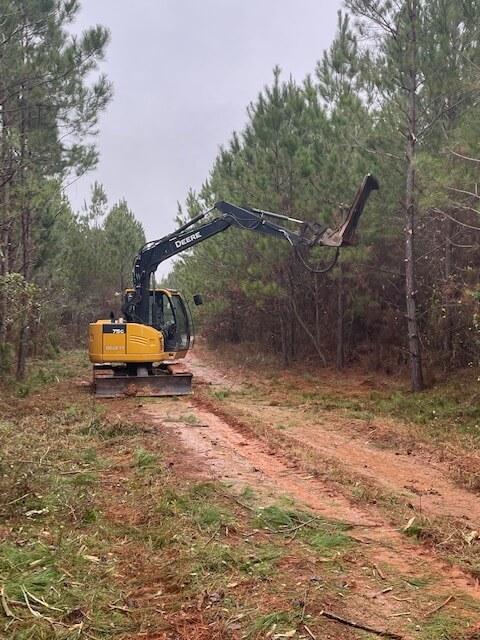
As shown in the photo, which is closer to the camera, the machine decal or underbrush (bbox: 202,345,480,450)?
underbrush (bbox: 202,345,480,450)

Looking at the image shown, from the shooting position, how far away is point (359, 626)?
357 cm

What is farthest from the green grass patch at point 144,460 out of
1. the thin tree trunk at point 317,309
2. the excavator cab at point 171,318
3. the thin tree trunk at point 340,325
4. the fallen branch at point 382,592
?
the thin tree trunk at point 317,309

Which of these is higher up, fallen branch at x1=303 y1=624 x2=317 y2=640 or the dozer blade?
the dozer blade

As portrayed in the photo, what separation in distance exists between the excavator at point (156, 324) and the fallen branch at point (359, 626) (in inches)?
353

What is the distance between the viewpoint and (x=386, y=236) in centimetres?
1508

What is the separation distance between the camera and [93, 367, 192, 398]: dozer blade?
13.0m

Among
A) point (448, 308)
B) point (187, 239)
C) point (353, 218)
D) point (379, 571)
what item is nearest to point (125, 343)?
point (187, 239)

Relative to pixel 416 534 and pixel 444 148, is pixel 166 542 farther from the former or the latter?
pixel 444 148

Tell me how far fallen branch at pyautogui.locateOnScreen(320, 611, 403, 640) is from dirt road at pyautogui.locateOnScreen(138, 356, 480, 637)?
12cm

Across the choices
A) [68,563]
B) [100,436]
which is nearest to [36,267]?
[100,436]

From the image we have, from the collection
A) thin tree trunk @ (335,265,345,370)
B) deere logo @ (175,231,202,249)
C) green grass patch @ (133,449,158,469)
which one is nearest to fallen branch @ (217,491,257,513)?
green grass patch @ (133,449,158,469)

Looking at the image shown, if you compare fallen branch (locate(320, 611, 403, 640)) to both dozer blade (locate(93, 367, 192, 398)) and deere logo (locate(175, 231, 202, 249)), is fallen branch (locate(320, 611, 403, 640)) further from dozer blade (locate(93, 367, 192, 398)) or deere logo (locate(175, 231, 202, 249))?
deere logo (locate(175, 231, 202, 249))

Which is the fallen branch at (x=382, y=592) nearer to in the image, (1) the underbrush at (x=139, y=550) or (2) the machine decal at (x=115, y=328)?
(1) the underbrush at (x=139, y=550)

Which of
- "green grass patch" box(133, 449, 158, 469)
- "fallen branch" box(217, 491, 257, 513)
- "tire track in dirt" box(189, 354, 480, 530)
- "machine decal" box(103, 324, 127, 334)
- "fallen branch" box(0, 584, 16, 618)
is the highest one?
"machine decal" box(103, 324, 127, 334)
